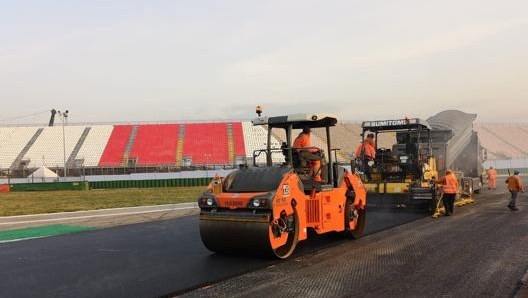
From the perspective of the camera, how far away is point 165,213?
52.7ft

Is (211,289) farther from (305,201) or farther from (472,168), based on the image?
(472,168)

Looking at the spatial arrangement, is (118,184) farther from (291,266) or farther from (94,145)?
(291,266)

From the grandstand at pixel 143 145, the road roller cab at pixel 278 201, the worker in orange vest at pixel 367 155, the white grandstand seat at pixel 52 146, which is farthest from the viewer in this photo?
the white grandstand seat at pixel 52 146

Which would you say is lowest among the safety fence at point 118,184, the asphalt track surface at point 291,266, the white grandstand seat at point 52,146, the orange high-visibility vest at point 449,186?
the asphalt track surface at point 291,266

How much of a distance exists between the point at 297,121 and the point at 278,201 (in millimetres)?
1806

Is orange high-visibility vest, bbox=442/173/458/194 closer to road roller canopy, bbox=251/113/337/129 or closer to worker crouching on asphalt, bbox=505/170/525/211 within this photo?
worker crouching on asphalt, bbox=505/170/525/211

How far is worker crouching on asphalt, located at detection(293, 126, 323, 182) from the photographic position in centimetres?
834

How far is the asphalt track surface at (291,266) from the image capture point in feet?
18.8

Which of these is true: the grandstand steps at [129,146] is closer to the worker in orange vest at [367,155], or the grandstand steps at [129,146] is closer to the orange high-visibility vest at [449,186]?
the worker in orange vest at [367,155]

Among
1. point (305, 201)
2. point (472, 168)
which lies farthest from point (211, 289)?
point (472, 168)

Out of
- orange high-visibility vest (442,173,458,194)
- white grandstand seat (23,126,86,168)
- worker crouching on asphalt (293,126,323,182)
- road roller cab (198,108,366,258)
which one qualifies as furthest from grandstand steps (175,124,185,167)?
worker crouching on asphalt (293,126,323,182)

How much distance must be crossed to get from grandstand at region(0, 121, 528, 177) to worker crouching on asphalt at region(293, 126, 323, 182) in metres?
38.7

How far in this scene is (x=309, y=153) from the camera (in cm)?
833

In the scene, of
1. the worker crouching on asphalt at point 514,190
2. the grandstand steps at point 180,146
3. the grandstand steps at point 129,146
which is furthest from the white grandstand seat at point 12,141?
the worker crouching on asphalt at point 514,190
